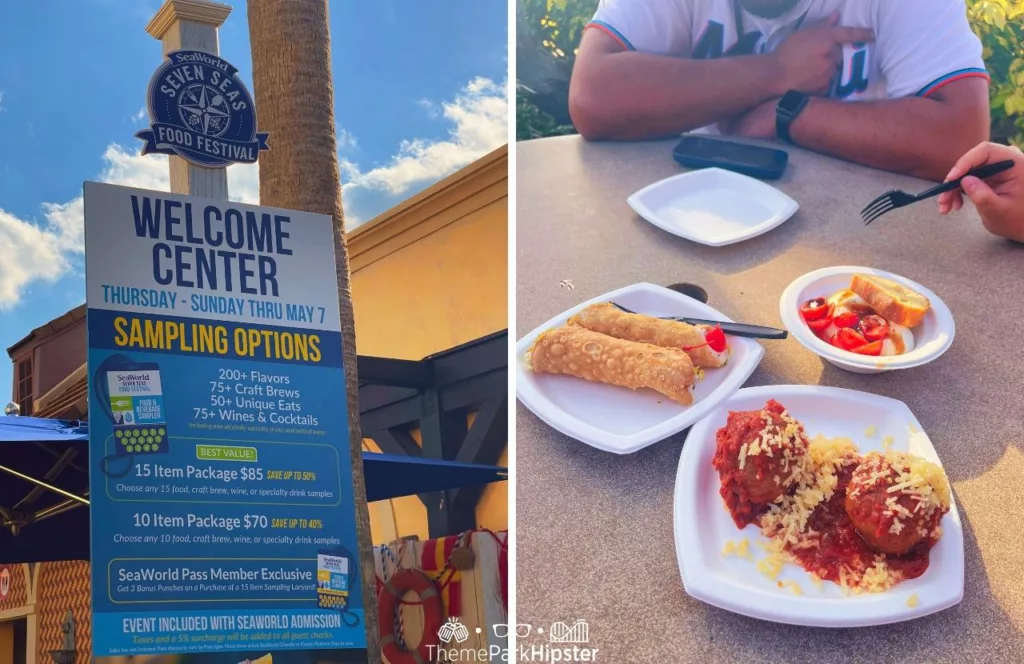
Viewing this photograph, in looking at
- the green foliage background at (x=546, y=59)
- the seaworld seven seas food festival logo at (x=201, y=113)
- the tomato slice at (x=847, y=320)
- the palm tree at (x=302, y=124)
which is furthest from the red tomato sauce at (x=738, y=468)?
the seaworld seven seas food festival logo at (x=201, y=113)

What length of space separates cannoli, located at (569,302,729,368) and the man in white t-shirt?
27.4 inches

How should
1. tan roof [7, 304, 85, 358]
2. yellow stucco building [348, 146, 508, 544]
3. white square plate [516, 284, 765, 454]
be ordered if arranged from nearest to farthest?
white square plate [516, 284, 765, 454] → yellow stucco building [348, 146, 508, 544] → tan roof [7, 304, 85, 358]

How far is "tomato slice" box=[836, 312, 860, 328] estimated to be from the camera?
2.52 m

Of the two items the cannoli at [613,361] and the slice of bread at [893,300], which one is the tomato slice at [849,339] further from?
the cannoli at [613,361]

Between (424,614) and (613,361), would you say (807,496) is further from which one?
(424,614)

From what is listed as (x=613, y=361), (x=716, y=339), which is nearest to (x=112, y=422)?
(x=613, y=361)

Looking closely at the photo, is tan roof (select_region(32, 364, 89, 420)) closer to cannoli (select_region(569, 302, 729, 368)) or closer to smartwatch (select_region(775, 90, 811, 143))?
cannoli (select_region(569, 302, 729, 368))

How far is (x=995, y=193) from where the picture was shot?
270cm

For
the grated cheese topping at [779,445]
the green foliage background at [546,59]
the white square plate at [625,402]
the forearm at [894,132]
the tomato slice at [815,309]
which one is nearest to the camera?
the grated cheese topping at [779,445]

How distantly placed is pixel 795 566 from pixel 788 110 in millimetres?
1450

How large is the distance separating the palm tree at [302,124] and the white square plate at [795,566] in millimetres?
1071

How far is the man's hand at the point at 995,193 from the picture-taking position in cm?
267

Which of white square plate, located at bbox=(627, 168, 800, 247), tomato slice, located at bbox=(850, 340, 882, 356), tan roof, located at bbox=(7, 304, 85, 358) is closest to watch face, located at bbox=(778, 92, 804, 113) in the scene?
white square plate, located at bbox=(627, 168, 800, 247)

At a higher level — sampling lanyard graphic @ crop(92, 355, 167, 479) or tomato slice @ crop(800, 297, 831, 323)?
tomato slice @ crop(800, 297, 831, 323)
